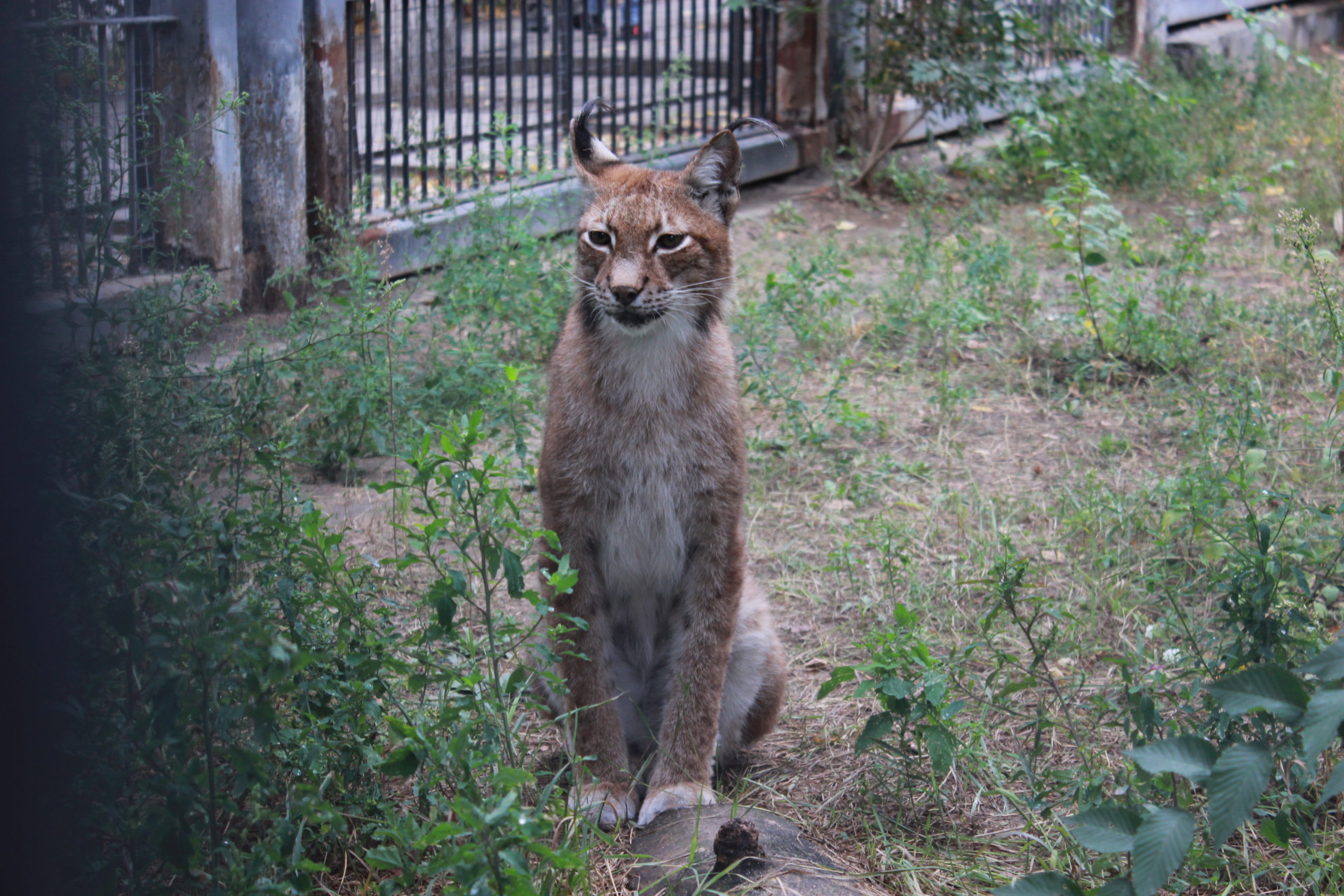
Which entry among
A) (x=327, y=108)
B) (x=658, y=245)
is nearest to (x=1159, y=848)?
(x=658, y=245)

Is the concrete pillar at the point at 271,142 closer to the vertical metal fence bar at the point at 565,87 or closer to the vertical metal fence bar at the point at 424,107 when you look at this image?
the vertical metal fence bar at the point at 424,107

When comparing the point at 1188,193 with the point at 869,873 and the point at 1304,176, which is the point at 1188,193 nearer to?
the point at 1304,176

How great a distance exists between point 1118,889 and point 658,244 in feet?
7.04

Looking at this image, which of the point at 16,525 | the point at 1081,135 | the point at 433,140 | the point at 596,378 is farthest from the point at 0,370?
the point at 1081,135

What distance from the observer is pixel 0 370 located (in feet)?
5.30

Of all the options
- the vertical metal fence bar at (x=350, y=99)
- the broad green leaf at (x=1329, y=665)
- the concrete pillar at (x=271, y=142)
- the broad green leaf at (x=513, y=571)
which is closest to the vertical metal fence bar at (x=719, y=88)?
the vertical metal fence bar at (x=350, y=99)

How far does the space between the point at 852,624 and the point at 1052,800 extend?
1.25 metres

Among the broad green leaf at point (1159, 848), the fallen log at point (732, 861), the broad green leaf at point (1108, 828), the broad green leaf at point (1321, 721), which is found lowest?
the fallen log at point (732, 861)

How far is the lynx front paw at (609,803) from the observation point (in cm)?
309

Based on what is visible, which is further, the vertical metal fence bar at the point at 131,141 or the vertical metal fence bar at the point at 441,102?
the vertical metal fence bar at the point at 441,102

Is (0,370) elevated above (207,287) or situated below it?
above

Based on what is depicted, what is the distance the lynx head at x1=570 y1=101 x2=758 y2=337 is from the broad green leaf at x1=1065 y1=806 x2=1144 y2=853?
1.86 metres

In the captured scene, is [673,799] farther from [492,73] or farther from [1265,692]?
[492,73]

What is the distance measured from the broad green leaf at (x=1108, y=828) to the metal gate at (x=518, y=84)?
14.8ft
